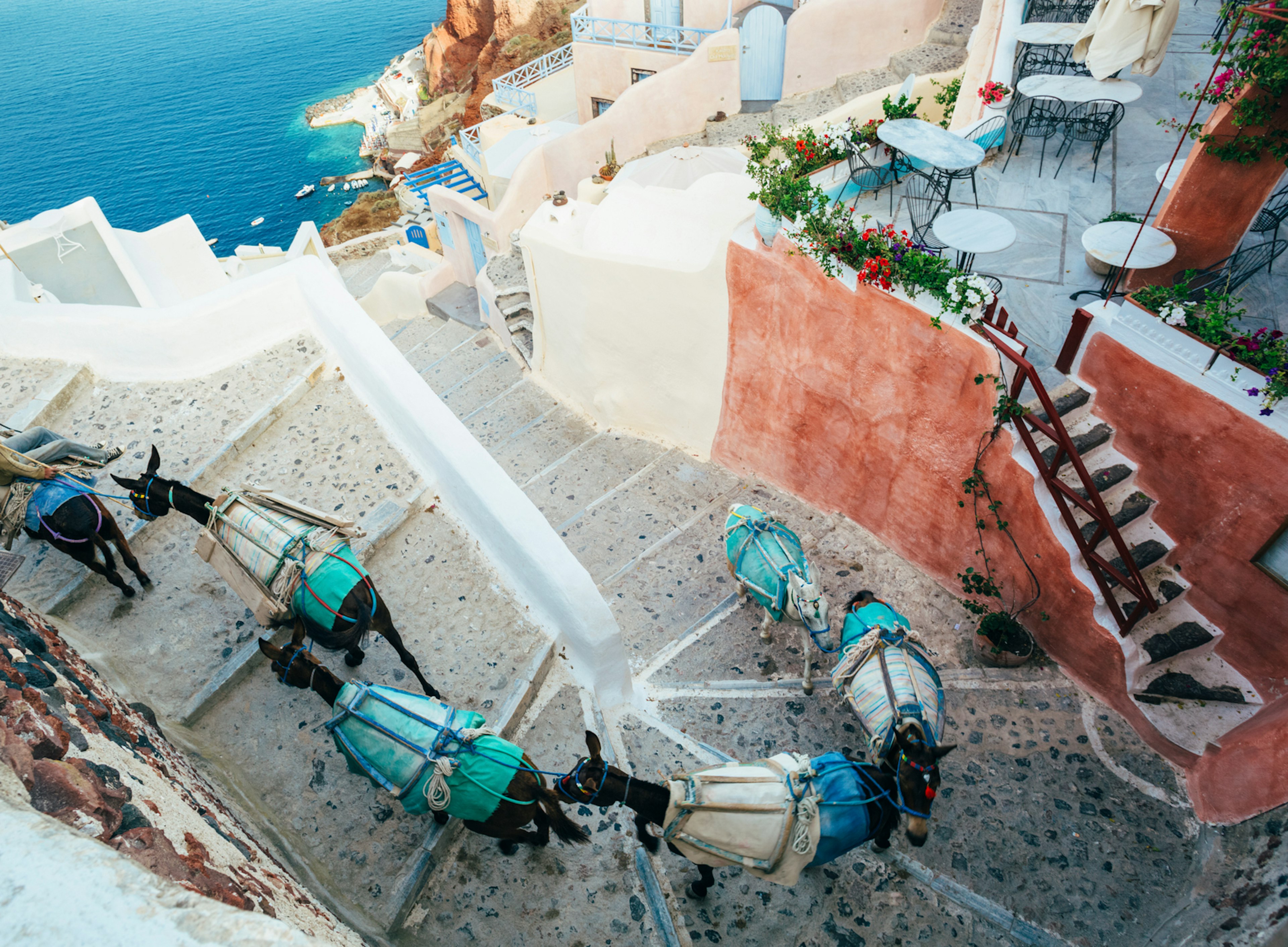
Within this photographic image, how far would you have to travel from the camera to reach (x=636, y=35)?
20.8 meters

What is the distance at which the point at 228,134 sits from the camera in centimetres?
5553

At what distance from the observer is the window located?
17.5 ft

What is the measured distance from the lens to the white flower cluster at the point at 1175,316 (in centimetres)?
557

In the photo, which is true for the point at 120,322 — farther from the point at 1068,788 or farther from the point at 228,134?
the point at 228,134

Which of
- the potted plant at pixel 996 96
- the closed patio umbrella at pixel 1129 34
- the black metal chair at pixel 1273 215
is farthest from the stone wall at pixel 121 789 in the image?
the potted plant at pixel 996 96

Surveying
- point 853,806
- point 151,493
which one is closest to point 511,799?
point 853,806

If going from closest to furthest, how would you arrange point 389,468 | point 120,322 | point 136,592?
1. point 136,592
2. point 389,468
3. point 120,322

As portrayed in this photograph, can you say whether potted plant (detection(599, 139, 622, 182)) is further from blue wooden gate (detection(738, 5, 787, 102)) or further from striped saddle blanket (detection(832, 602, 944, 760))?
striped saddle blanket (detection(832, 602, 944, 760))

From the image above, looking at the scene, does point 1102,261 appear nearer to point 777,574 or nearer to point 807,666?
point 777,574

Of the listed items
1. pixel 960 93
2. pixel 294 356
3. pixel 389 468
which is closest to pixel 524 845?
Result: pixel 389 468

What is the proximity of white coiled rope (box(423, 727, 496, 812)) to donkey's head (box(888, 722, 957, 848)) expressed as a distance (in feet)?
8.76

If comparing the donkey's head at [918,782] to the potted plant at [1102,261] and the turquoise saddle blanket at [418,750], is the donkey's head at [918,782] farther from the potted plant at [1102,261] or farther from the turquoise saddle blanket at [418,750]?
the potted plant at [1102,261]

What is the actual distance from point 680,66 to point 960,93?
8364mm

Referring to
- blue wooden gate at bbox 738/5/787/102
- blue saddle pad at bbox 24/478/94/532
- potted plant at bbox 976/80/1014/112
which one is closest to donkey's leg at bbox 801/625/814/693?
blue saddle pad at bbox 24/478/94/532
